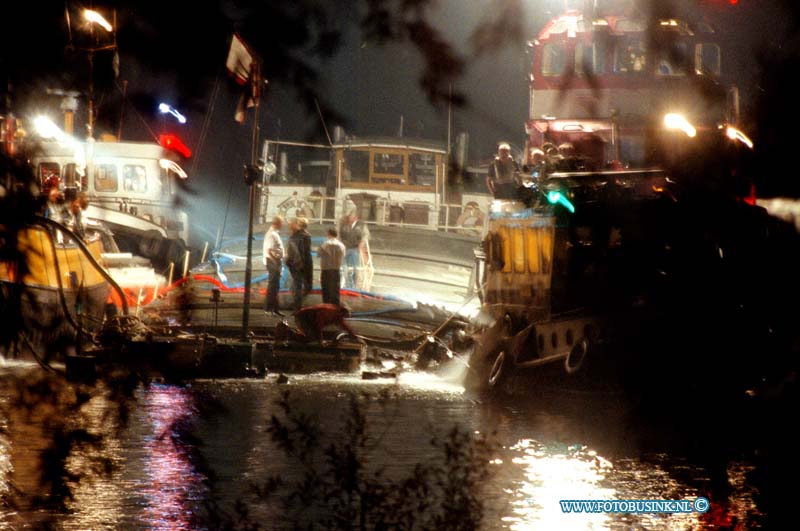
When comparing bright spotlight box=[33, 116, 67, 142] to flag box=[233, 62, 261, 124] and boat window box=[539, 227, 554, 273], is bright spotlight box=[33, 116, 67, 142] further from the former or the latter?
boat window box=[539, 227, 554, 273]

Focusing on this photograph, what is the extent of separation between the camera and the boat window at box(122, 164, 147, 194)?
34875 mm

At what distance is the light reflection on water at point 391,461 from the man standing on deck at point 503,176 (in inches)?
170

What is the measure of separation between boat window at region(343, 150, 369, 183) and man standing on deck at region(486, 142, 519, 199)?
14.0 m

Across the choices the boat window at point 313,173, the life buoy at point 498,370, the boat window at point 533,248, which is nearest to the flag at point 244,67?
the life buoy at point 498,370

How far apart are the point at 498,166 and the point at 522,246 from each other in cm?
149

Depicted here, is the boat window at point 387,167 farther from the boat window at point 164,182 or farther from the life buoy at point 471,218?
the boat window at point 164,182

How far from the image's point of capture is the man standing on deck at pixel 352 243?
25734 mm

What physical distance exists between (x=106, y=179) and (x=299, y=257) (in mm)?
13932

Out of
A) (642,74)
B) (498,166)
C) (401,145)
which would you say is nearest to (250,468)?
(498,166)

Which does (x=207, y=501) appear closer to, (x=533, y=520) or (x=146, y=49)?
(x=533, y=520)

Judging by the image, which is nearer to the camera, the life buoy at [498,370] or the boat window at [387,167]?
the life buoy at [498,370]

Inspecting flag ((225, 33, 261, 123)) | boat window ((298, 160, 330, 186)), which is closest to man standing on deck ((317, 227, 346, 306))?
flag ((225, 33, 261, 123))

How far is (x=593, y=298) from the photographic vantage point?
62.0ft

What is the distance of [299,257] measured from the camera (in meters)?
22.8
